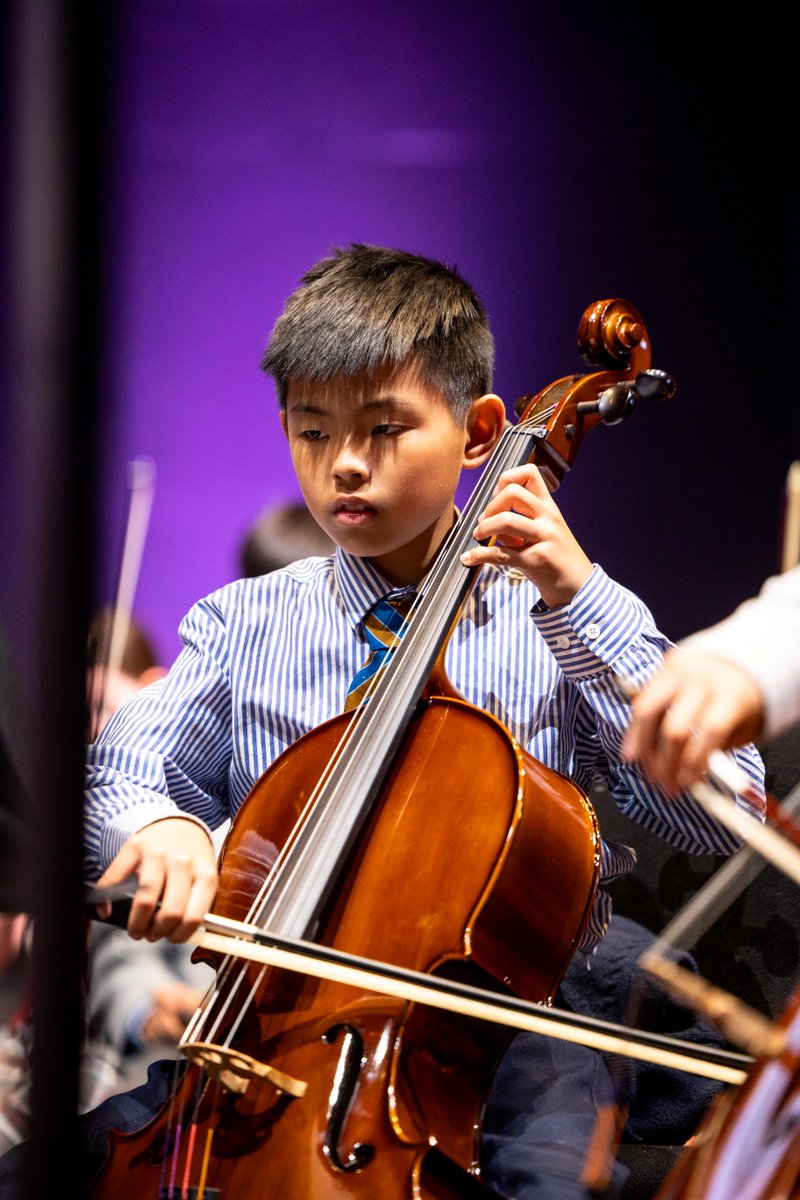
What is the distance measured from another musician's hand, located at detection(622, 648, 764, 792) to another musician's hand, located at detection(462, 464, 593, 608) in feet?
Answer: 0.90

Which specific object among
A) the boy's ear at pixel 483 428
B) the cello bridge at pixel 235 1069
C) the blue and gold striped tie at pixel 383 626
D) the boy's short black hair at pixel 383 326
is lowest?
the cello bridge at pixel 235 1069

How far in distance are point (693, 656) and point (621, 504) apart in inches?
39.0

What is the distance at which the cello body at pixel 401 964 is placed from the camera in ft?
1.97

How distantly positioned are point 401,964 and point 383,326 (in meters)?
0.49

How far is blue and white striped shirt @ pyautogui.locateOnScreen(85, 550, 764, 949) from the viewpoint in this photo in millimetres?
852

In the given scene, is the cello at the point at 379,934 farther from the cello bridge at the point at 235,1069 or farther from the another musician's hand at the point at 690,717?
the another musician's hand at the point at 690,717

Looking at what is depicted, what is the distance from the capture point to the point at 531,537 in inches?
32.3

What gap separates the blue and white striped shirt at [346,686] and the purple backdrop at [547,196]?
584mm

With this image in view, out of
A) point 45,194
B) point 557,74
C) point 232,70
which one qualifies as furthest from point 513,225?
point 45,194

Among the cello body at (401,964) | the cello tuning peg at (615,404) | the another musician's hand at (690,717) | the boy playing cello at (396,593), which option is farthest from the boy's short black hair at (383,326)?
the another musician's hand at (690,717)

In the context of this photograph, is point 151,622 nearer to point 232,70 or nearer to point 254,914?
point 232,70

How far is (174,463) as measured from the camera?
5.39 feet

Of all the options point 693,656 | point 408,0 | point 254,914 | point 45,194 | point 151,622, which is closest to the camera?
point 45,194

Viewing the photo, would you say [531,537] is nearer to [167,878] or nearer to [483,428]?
[483,428]
